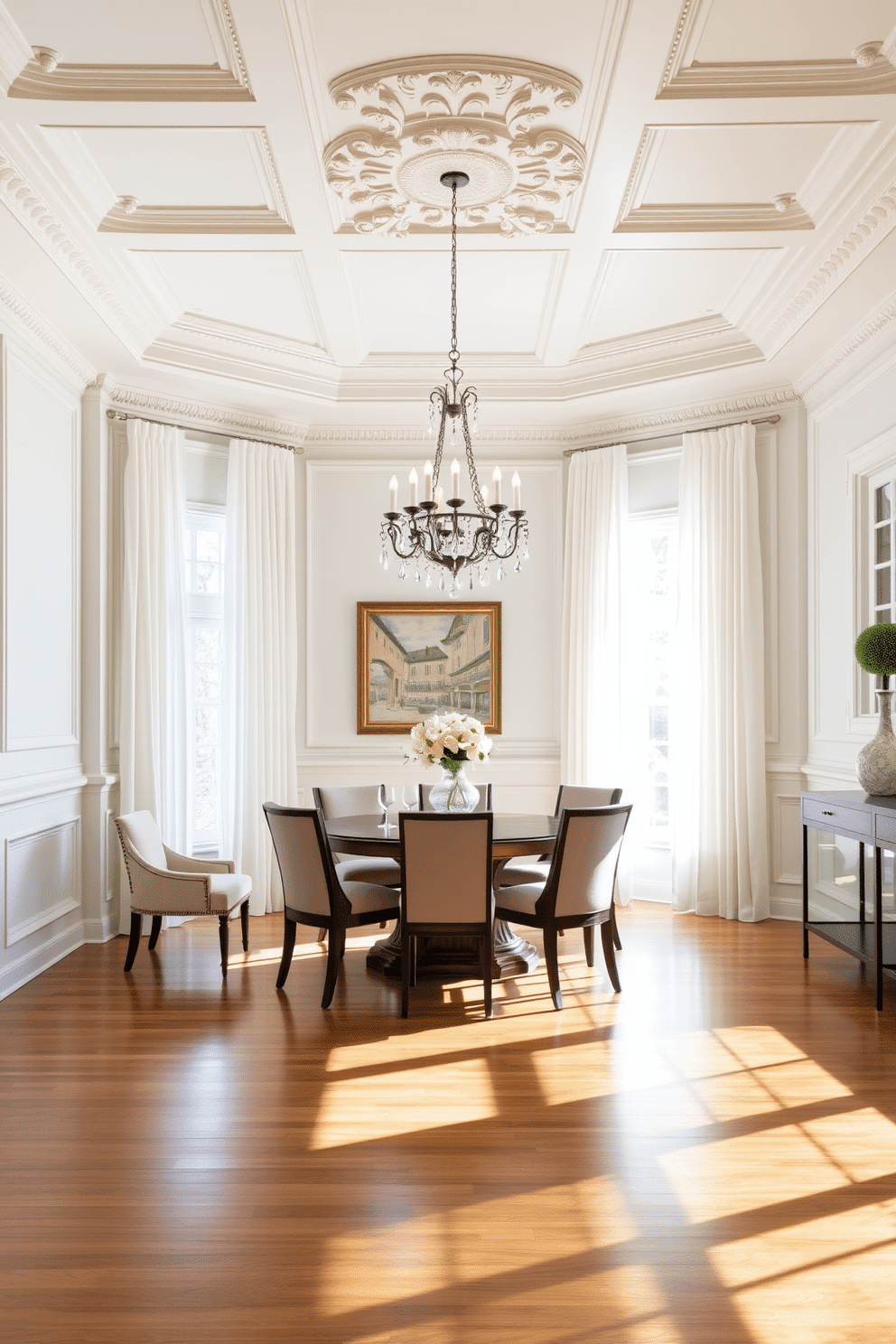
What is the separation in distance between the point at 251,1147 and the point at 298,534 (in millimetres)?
4993

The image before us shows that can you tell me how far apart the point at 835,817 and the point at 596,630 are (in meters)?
2.56

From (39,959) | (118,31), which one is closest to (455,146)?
(118,31)

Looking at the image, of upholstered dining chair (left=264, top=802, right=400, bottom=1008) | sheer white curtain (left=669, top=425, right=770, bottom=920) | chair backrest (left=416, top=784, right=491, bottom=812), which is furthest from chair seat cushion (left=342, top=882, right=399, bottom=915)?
sheer white curtain (left=669, top=425, right=770, bottom=920)

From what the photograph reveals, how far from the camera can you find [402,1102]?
3.57 meters

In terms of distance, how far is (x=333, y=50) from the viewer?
3.48 meters

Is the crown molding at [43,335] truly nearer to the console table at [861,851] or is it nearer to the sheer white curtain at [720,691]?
the sheer white curtain at [720,691]

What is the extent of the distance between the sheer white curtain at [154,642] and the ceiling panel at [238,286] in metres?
1.05

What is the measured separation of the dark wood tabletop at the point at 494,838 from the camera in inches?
186

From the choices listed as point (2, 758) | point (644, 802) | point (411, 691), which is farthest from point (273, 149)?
point (644, 802)

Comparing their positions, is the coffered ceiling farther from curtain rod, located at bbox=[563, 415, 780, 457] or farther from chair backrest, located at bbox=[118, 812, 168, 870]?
chair backrest, located at bbox=[118, 812, 168, 870]

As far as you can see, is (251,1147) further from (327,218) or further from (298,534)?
(298,534)

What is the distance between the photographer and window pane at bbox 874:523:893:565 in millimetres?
5461

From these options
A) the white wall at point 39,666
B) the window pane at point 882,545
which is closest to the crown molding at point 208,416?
the white wall at point 39,666

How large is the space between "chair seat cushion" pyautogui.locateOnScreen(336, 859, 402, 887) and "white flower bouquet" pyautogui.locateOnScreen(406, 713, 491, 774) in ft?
2.42
